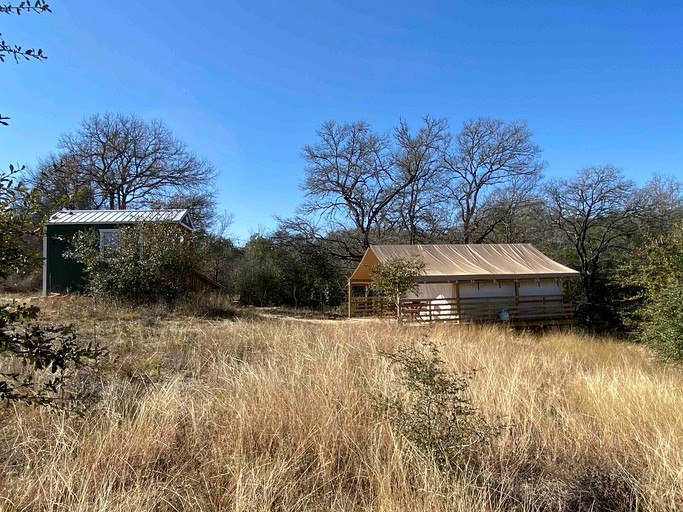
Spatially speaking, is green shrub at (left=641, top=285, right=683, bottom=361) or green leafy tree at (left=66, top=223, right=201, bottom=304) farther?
green leafy tree at (left=66, top=223, right=201, bottom=304)

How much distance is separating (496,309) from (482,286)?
1.09 meters

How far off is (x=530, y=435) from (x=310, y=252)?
886 inches

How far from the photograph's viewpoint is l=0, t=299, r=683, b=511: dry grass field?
2346mm

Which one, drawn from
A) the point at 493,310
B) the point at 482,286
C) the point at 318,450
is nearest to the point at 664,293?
the point at 493,310

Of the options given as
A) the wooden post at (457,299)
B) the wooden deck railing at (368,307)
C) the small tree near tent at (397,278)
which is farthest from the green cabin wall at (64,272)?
the wooden post at (457,299)

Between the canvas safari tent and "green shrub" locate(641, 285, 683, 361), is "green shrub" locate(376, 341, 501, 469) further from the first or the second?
the canvas safari tent

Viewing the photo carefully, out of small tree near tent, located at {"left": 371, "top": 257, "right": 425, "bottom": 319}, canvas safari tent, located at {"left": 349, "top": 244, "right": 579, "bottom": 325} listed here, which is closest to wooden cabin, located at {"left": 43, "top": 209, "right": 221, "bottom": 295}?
small tree near tent, located at {"left": 371, "top": 257, "right": 425, "bottom": 319}

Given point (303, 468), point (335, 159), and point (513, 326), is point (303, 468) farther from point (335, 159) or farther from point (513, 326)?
point (335, 159)

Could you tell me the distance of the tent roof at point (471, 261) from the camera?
16578 millimetres

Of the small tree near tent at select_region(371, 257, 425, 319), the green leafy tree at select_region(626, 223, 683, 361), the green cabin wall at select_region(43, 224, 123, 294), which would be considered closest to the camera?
the green leafy tree at select_region(626, 223, 683, 361)

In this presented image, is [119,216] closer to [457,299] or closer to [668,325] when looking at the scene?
[457,299]

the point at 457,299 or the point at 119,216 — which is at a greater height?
the point at 119,216

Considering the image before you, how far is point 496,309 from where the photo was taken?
56.1ft

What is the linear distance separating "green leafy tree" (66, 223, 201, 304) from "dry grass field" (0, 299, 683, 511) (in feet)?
29.7
